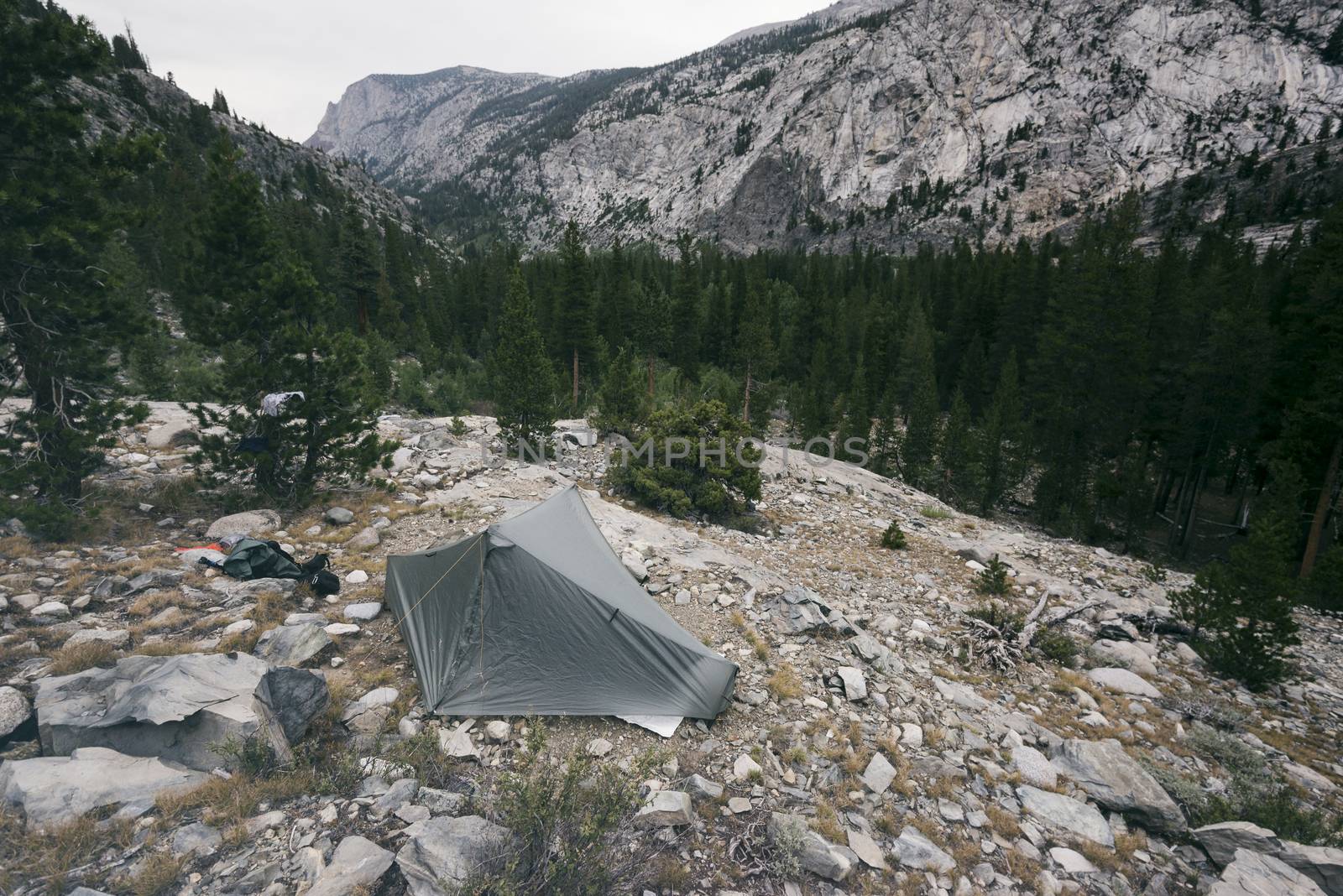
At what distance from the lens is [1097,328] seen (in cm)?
2625

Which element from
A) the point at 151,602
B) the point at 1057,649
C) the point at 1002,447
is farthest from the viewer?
the point at 1002,447

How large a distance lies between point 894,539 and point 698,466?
20.7ft

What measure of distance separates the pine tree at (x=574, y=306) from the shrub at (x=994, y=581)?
25.3 meters

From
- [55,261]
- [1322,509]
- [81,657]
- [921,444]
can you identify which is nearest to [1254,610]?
[1322,509]

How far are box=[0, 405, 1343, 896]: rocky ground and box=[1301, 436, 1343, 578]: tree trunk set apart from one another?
9.74 meters

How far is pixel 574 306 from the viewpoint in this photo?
35.9 meters

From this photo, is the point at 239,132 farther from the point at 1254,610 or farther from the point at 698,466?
the point at 1254,610

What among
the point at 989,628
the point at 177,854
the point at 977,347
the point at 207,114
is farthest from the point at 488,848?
the point at 207,114

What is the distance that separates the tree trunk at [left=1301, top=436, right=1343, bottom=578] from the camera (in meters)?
18.5

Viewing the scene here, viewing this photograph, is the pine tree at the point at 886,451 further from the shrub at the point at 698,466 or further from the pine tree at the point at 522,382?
the pine tree at the point at 522,382

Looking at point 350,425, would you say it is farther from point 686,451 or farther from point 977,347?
point 977,347

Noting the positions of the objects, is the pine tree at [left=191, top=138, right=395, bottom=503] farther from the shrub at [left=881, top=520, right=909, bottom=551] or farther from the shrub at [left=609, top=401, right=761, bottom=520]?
the shrub at [left=881, top=520, right=909, bottom=551]

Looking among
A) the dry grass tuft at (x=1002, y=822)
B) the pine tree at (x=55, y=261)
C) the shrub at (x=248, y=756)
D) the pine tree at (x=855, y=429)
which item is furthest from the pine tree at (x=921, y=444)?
the pine tree at (x=55, y=261)

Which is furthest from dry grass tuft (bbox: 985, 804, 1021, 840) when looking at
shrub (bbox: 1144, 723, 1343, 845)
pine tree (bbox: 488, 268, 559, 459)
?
pine tree (bbox: 488, 268, 559, 459)
